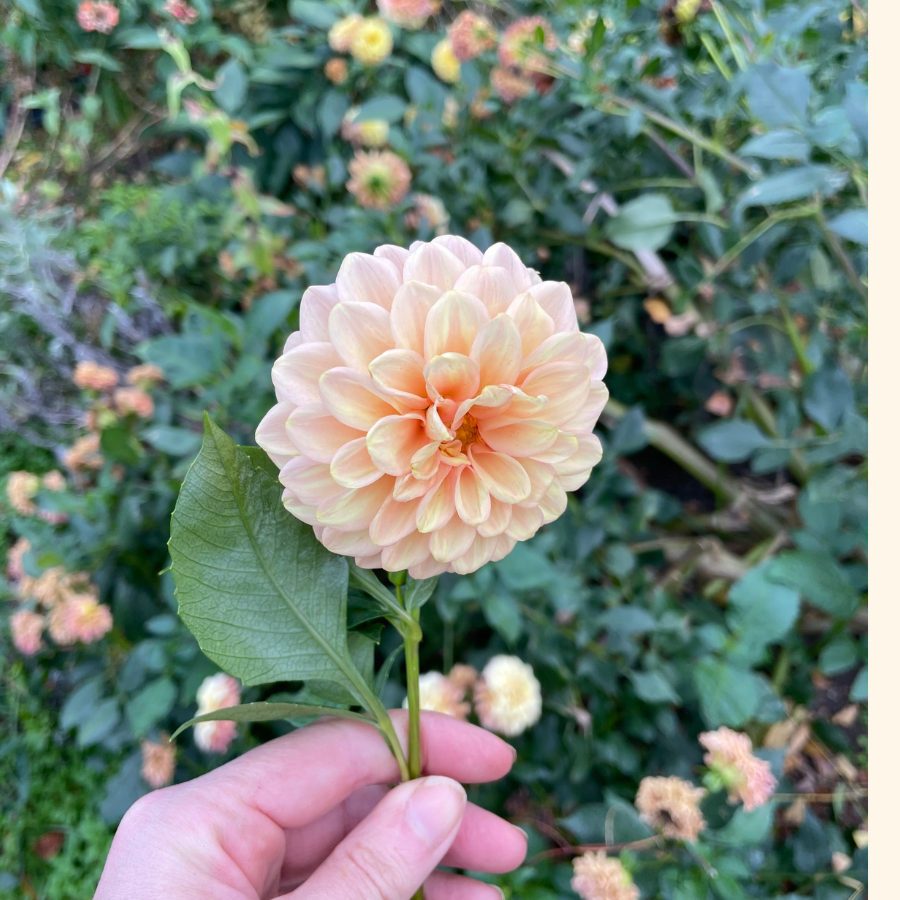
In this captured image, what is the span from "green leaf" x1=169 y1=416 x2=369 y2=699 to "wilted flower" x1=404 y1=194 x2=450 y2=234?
69 cm

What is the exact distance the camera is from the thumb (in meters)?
0.51

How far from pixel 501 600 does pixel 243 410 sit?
43 centimetres

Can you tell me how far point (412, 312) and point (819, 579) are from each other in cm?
73

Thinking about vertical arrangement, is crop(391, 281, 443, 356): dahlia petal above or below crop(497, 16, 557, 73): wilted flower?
below

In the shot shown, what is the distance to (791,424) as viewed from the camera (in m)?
0.98

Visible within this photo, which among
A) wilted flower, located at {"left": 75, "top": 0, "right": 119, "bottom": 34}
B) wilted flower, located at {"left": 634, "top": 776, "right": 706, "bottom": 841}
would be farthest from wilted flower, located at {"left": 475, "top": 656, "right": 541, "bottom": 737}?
wilted flower, located at {"left": 75, "top": 0, "right": 119, "bottom": 34}

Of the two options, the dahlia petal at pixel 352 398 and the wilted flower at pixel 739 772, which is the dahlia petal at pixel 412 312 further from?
the wilted flower at pixel 739 772

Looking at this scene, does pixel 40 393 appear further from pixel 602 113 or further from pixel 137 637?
pixel 602 113

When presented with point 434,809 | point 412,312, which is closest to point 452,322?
point 412,312

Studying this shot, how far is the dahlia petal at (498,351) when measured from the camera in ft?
1.26

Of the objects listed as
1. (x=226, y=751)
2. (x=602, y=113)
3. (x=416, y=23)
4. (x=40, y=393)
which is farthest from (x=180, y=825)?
(x=416, y=23)

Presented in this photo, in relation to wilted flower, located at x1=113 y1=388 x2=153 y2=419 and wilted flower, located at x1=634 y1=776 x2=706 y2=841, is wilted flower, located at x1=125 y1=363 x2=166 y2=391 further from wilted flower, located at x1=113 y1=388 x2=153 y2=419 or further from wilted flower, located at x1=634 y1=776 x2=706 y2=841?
wilted flower, located at x1=634 y1=776 x2=706 y2=841

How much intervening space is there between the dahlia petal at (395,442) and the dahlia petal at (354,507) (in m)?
0.02

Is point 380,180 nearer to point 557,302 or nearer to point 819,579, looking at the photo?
point 557,302
